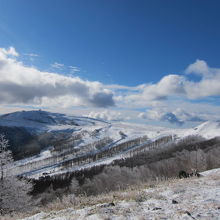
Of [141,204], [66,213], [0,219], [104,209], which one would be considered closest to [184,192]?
[141,204]

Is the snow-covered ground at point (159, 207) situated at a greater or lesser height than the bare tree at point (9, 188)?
greater

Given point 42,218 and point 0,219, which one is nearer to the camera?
point 42,218

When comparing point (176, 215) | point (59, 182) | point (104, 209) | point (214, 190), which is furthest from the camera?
point (59, 182)

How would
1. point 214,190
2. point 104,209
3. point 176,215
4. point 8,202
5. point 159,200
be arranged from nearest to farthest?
point 176,215 → point 104,209 → point 159,200 → point 214,190 → point 8,202

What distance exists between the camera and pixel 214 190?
33.6ft

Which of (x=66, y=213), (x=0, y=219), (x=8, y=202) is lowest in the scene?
(x=8, y=202)

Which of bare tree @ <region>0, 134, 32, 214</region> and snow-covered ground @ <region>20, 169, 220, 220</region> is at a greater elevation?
snow-covered ground @ <region>20, 169, 220, 220</region>

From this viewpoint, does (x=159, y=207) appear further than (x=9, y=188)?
No

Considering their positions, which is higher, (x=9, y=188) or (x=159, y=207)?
(x=159, y=207)

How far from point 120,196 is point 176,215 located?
4.07m

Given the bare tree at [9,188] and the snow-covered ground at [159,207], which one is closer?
the snow-covered ground at [159,207]

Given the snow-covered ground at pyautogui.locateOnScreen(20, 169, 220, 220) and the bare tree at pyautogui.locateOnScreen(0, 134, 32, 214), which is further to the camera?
the bare tree at pyautogui.locateOnScreen(0, 134, 32, 214)

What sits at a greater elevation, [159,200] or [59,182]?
[159,200]

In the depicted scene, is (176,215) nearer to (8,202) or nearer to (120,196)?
(120,196)
